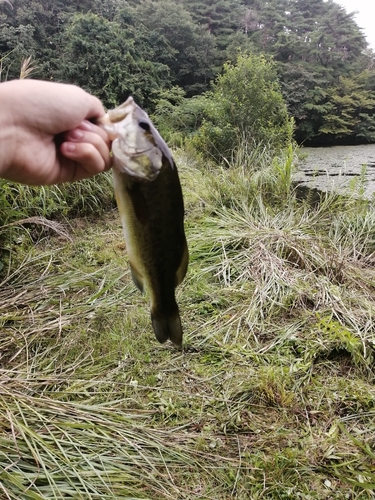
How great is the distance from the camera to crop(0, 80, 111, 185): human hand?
1062 mm

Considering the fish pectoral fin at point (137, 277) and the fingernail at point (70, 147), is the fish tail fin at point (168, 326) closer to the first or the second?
the fish pectoral fin at point (137, 277)

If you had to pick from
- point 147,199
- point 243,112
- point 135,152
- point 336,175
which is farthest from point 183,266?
point 243,112

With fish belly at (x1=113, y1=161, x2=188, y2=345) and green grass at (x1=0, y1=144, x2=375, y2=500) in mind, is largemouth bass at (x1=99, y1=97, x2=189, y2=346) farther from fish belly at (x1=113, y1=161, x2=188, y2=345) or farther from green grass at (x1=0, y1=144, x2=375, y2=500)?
green grass at (x1=0, y1=144, x2=375, y2=500)

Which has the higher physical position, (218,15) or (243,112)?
(218,15)

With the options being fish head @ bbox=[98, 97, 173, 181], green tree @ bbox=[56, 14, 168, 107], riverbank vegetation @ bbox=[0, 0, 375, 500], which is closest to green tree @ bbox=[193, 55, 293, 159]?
riverbank vegetation @ bbox=[0, 0, 375, 500]

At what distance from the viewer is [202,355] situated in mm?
2627

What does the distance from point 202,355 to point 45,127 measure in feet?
6.33

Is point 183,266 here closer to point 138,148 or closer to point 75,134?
point 138,148

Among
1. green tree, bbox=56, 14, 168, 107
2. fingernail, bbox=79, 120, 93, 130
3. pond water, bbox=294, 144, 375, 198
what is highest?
green tree, bbox=56, 14, 168, 107

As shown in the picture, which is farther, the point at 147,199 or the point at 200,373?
the point at 200,373

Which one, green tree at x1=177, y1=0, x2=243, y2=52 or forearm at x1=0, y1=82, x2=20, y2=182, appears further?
green tree at x1=177, y1=0, x2=243, y2=52

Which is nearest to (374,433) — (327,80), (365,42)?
(327,80)

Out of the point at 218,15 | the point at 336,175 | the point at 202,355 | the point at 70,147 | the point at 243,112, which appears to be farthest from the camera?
the point at 218,15

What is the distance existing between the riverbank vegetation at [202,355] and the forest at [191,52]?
33.6 feet
